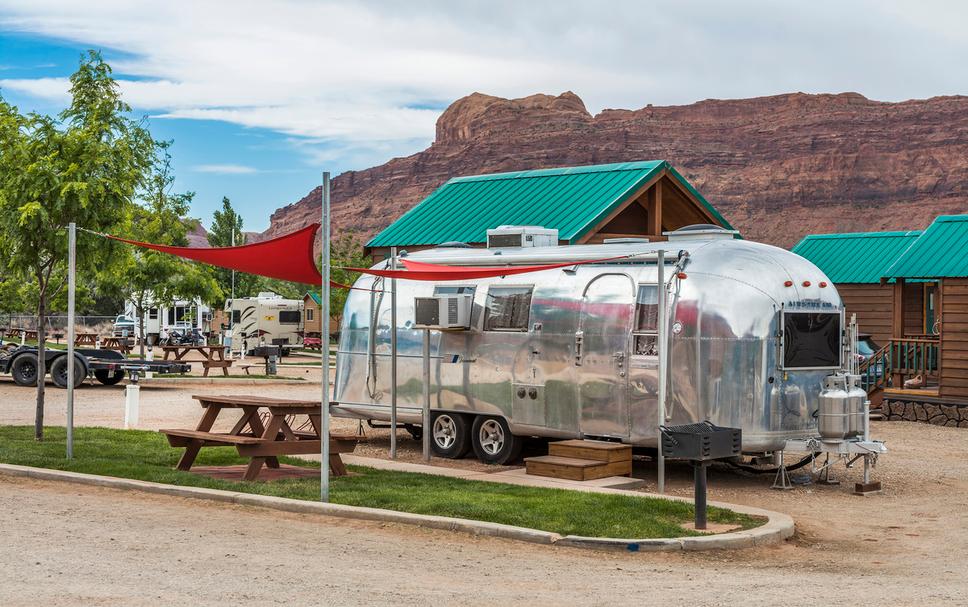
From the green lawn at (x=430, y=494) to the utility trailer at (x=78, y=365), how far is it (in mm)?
12119

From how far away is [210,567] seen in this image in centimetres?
845

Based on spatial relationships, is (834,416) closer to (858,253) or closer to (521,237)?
(521,237)

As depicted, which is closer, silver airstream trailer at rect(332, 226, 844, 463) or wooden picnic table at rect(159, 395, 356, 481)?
wooden picnic table at rect(159, 395, 356, 481)

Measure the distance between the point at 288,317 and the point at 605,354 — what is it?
37.3 meters

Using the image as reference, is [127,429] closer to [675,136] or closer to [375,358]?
[375,358]

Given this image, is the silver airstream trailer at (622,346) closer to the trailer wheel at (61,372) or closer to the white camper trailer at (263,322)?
the trailer wheel at (61,372)

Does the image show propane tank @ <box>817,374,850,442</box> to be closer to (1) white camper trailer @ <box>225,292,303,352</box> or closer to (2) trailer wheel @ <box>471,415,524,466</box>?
(2) trailer wheel @ <box>471,415,524,466</box>

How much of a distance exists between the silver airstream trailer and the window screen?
0.05ft

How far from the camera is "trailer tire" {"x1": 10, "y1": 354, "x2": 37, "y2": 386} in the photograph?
91.2 ft

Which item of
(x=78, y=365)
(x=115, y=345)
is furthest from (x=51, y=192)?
(x=115, y=345)

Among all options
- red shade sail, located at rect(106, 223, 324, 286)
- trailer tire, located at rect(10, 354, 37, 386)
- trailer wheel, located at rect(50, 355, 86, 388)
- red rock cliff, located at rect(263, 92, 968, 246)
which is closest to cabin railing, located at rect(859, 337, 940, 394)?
red shade sail, located at rect(106, 223, 324, 286)

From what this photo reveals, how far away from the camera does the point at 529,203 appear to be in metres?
22.5

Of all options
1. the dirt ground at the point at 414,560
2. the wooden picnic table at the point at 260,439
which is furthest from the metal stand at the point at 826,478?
the wooden picnic table at the point at 260,439

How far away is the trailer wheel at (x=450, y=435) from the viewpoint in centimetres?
1560
